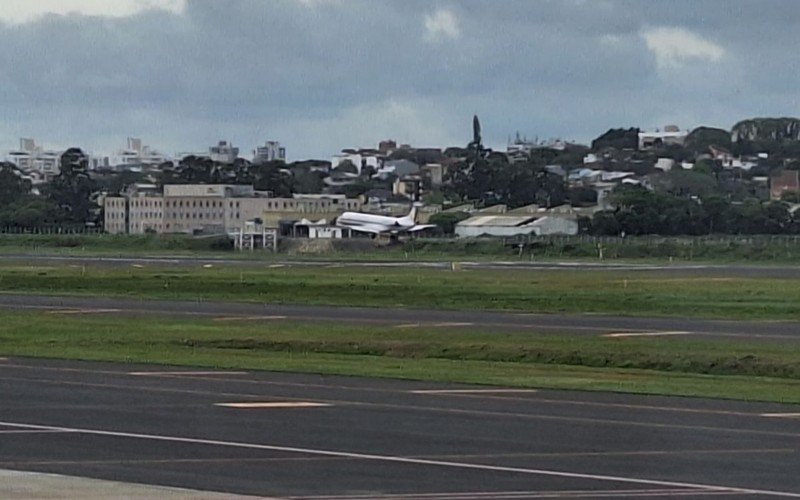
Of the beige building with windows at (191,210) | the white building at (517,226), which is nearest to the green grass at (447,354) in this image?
the white building at (517,226)

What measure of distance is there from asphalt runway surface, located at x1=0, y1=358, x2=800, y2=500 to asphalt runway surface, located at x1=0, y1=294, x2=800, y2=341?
1528 cm

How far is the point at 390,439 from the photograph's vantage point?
66.0ft

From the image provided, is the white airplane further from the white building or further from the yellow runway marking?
the yellow runway marking

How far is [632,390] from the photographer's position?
26828 mm

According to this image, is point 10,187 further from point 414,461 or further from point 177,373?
point 414,461

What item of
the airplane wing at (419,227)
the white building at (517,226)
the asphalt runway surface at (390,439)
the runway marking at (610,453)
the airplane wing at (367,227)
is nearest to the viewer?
the asphalt runway surface at (390,439)

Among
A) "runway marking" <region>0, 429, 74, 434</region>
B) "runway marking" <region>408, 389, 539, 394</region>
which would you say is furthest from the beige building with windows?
"runway marking" <region>0, 429, 74, 434</region>

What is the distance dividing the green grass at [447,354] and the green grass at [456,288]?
39.5 ft

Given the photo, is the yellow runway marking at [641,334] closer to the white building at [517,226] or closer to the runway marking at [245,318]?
the runway marking at [245,318]

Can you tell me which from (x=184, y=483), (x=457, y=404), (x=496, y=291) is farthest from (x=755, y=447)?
(x=496, y=291)

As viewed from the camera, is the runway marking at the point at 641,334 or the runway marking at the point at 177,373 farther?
the runway marking at the point at 641,334

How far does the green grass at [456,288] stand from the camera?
52562mm

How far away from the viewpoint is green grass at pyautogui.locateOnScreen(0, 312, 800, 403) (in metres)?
29.0

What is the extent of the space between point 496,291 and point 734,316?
12.8 meters
